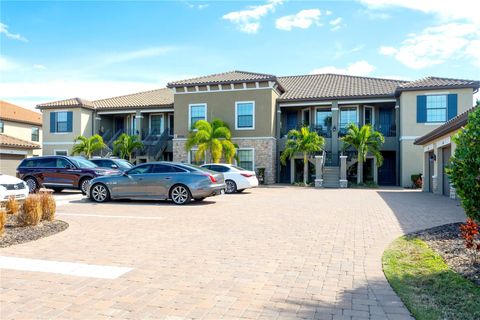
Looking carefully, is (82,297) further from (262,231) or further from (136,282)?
(262,231)

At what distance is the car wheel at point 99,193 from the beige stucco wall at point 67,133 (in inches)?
806

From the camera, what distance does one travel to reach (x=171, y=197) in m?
13.2

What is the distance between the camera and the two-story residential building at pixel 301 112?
83.3 feet

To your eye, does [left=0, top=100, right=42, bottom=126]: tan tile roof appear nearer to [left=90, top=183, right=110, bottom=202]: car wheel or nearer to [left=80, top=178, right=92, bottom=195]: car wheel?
[left=80, top=178, right=92, bottom=195]: car wheel

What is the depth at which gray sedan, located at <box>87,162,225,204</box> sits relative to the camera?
1298cm

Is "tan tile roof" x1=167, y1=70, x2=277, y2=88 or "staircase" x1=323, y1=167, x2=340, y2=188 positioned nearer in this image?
"staircase" x1=323, y1=167, x2=340, y2=188

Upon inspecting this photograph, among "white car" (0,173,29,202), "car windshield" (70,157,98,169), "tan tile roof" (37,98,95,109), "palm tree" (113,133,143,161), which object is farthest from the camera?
"tan tile roof" (37,98,95,109)

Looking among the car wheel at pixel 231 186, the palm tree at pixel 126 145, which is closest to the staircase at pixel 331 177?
the car wheel at pixel 231 186

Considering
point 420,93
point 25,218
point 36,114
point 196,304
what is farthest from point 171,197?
point 36,114

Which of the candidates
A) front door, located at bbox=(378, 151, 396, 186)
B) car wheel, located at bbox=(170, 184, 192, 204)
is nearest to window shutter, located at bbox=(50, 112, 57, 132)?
car wheel, located at bbox=(170, 184, 192, 204)

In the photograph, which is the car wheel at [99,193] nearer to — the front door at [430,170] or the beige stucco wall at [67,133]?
the front door at [430,170]

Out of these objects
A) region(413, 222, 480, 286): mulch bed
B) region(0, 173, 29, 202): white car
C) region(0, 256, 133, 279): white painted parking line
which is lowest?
region(0, 256, 133, 279): white painted parking line

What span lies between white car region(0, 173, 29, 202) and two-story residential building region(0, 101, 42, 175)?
61.4ft

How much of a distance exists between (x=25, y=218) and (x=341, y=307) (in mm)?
7148
